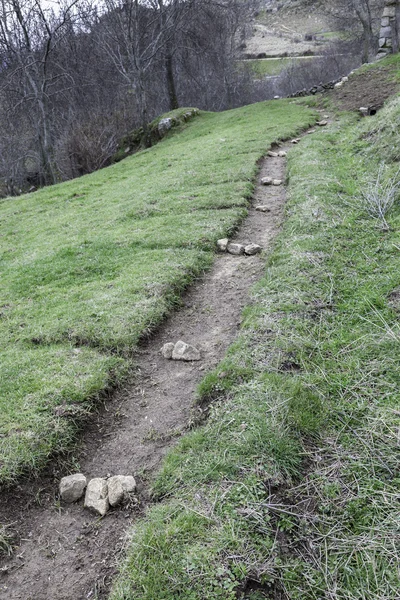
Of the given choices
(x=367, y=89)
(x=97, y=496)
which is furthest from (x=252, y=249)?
(x=367, y=89)

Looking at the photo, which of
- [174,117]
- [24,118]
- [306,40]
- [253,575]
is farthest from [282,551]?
[306,40]

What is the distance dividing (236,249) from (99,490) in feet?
15.9

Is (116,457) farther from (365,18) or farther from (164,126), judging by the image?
(365,18)

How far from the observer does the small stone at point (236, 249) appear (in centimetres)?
715

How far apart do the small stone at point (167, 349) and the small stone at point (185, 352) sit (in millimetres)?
72

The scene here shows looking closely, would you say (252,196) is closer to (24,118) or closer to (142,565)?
(142,565)

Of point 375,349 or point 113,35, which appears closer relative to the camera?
point 375,349

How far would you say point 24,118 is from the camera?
96.7ft

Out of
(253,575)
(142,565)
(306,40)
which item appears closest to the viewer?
(253,575)

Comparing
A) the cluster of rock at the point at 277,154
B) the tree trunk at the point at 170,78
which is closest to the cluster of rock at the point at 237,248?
the cluster of rock at the point at 277,154

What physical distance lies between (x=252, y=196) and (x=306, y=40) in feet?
225

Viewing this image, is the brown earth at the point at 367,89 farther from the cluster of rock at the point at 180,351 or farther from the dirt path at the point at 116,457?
the cluster of rock at the point at 180,351

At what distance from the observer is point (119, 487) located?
3.22 meters

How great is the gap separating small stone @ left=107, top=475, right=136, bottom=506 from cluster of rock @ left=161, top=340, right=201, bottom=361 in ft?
5.60
